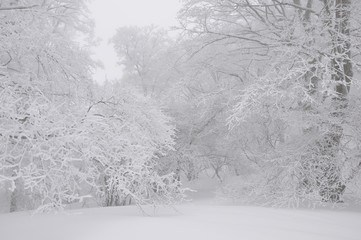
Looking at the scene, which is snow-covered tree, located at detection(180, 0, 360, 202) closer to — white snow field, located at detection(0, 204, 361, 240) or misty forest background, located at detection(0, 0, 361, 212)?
misty forest background, located at detection(0, 0, 361, 212)

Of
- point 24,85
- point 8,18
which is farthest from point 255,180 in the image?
point 8,18

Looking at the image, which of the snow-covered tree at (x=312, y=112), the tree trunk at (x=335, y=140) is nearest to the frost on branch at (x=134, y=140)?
the snow-covered tree at (x=312, y=112)

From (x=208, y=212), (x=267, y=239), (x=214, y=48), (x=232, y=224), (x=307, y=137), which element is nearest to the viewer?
(x=267, y=239)

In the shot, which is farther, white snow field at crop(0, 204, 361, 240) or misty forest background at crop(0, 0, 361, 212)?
misty forest background at crop(0, 0, 361, 212)

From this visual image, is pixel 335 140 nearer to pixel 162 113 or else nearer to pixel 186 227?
pixel 162 113

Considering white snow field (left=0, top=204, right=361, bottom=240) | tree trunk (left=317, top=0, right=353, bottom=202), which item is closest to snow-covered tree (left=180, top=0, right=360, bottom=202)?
tree trunk (left=317, top=0, right=353, bottom=202)

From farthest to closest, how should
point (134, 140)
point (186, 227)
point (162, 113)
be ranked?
point (162, 113), point (134, 140), point (186, 227)

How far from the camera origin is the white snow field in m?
3.47

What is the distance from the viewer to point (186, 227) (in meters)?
3.72

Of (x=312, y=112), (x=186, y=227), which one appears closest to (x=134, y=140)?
(x=186, y=227)

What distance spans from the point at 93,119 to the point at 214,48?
213 inches

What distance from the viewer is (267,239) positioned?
11.2 feet

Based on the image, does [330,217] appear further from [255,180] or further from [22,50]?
[22,50]

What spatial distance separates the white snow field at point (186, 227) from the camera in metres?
3.47
